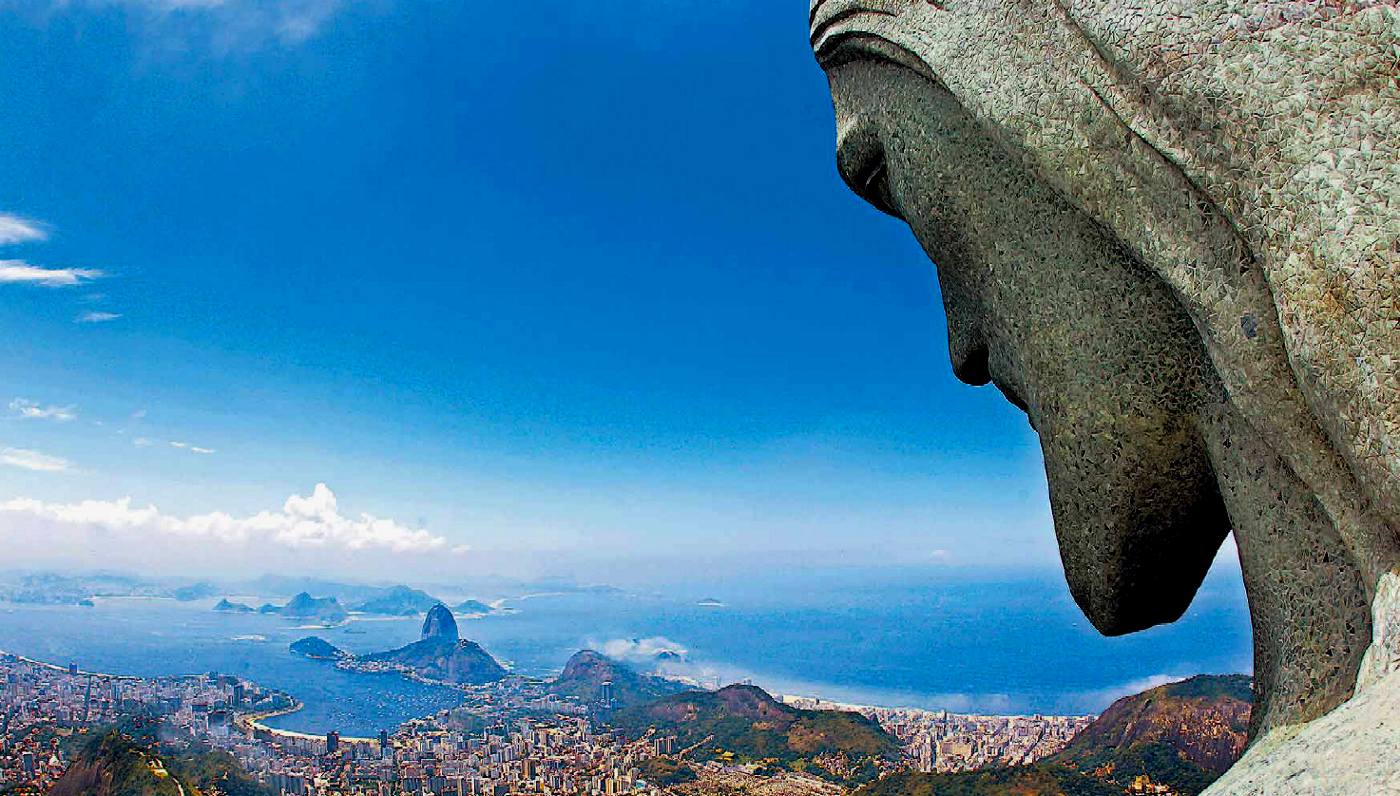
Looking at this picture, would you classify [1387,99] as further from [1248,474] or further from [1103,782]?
[1103,782]

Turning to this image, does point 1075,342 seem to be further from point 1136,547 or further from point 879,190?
point 879,190

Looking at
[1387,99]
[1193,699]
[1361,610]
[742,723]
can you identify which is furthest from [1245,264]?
[742,723]

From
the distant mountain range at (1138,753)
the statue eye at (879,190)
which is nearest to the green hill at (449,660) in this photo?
the distant mountain range at (1138,753)

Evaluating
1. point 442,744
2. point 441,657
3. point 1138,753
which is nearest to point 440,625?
point 441,657

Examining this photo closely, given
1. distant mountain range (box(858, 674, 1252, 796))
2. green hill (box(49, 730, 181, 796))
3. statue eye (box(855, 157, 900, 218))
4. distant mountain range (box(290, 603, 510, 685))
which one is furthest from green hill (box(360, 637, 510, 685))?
statue eye (box(855, 157, 900, 218))

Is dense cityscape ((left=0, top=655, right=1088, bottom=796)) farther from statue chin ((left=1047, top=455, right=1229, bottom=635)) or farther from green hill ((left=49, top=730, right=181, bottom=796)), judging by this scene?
statue chin ((left=1047, top=455, right=1229, bottom=635))

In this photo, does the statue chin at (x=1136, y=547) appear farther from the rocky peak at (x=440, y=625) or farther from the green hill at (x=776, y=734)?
the rocky peak at (x=440, y=625)
